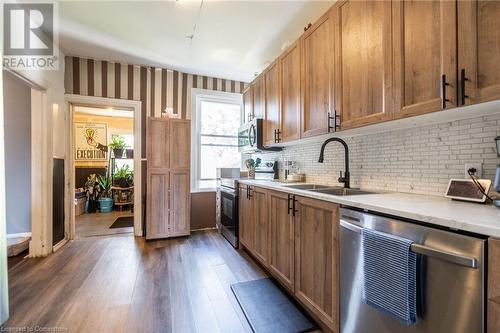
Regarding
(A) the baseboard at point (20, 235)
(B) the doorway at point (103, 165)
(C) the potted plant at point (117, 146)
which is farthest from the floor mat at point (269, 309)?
(C) the potted plant at point (117, 146)

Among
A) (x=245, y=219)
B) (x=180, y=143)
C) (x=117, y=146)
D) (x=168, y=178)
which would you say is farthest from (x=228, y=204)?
(x=117, y=146)

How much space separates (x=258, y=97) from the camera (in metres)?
3.12

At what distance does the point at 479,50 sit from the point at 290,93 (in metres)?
1.53

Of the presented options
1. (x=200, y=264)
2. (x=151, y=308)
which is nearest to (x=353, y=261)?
(x=151, y=308)

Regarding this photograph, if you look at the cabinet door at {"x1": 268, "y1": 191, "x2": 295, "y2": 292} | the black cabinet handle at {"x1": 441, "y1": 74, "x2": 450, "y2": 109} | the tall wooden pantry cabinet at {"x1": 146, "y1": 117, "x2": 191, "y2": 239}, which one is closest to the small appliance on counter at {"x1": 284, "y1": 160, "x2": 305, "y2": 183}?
the cabinet door at {"x1": 268, "y1": 191, "x2": 295, "y2": 292}

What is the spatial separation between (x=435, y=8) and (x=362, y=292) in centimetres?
146

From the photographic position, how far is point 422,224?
3.04 ft

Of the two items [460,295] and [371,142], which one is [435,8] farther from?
[460,295]

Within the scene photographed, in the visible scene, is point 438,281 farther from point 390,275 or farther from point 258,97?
point 258,97

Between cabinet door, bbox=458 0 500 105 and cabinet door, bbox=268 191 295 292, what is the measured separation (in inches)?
50.0

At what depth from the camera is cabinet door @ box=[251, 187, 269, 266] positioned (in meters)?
2.25

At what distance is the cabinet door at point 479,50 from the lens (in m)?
0.93

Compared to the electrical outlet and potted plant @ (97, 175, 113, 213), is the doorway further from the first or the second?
the electrical outlet

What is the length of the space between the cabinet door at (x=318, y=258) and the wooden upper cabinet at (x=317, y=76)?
727mm
